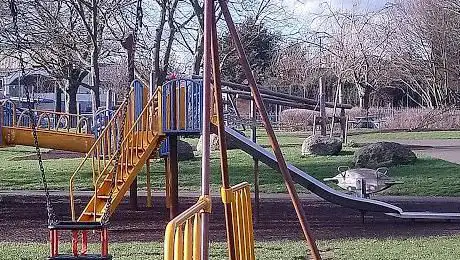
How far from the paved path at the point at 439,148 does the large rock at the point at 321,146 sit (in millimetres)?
2849

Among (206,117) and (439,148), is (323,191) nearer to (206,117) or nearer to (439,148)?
(206,117)

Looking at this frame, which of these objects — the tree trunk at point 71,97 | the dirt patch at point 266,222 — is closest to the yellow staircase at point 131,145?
the dirt patch at point 266,222

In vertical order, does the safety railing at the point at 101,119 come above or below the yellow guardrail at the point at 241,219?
above

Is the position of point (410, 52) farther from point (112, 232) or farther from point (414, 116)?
point (112, 232)

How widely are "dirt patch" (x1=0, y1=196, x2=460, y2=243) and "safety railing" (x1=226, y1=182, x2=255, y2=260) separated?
502 cm

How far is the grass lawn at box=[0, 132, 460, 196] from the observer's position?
18.5 meters

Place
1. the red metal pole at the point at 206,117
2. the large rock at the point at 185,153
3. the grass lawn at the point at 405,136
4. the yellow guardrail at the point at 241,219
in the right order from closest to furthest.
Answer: the red metal pole at the point at 206,117, the yellow guardrail at the point at 241,219, the large rock at the point at 185,153, the grass lawn at the point at 405,136

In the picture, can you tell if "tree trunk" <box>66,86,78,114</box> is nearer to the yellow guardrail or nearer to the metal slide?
the metal slide

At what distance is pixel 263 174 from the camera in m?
21.6

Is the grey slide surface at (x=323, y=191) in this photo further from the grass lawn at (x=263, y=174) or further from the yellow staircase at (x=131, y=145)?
the grass lawn at (x=263, y=174)

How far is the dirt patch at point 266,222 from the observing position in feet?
37.7

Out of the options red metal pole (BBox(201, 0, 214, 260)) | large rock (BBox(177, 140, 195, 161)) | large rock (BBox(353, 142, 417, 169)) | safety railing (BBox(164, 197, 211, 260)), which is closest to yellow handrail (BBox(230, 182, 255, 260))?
red metal pole (BBox(201, 0, 214, 260))

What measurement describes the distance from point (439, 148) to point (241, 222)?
23982 millimetres

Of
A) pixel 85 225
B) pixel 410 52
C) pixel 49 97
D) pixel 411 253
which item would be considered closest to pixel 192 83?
pixel 411 253
